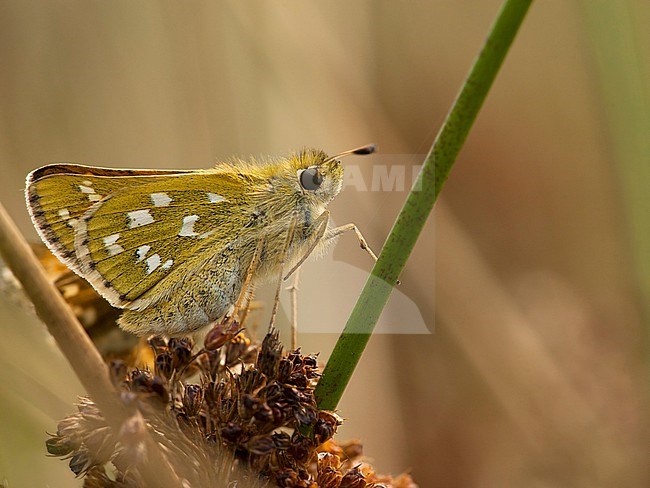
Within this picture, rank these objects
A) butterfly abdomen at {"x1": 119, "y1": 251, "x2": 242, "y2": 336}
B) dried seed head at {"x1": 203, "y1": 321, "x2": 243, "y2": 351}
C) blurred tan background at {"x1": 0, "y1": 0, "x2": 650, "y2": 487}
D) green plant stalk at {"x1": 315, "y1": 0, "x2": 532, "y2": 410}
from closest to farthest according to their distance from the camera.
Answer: green plant stalk at {"x1": 315, "y1": 0, "x2": 532, "y2": 410}
dried seed head at {"x1": 203, "y1": 321, "x2": 243, "y2": 351}
butterfly abdomen at {"x1": 119, "y1": 251, "x2": 242, "y2": 336}
blurred tan background at {"x1": 0, "y1": 0, "x2": 650, "y2": 487}

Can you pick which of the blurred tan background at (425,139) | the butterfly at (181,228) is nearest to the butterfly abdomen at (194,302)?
the butterfly at (181,228)

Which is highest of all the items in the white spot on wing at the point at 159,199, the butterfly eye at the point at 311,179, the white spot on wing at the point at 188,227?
the white spot on wing at the point at 159,199

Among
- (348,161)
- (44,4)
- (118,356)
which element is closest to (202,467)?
(118,356)

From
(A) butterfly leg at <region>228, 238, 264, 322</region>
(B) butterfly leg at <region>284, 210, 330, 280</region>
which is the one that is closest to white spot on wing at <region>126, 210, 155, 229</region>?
(A) butterfly leg at <region>228, 238, 264, 322</region>

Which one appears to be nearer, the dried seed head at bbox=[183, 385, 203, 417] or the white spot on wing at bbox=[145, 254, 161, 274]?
the dried seed head at bbox=[183, 385, 203, 417]

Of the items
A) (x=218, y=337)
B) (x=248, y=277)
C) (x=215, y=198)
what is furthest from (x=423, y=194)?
(x=215, y=198)

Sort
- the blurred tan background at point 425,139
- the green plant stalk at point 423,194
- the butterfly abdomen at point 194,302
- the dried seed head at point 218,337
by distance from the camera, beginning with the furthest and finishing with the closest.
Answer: the blurred tan background at point 425,139 → the butterfly abdomen at point 194,302 → the dried seed head at point 218,337 → the green plant stalk at point 423,194

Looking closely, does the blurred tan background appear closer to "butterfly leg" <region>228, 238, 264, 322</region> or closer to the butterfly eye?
the butterfly eye

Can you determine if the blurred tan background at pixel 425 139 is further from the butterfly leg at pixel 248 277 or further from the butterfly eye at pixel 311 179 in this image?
the butterfly leg at pixel 248 277

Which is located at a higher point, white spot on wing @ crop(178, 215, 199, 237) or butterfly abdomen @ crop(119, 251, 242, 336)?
white spot on wing @ crop(178, 215, 199, 237)
